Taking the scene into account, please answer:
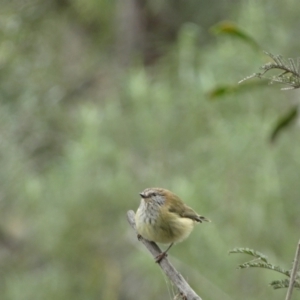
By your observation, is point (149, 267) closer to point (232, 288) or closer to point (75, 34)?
point (232, 288)

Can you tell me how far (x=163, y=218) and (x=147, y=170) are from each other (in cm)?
269

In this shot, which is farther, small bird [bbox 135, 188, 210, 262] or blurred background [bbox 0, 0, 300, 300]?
blurred background [bbox 0, 0, 300, 300]

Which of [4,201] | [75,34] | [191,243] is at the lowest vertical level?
[191,243]

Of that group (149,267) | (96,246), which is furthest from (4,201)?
(149,267)

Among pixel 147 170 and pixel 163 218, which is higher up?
pixel 147 170

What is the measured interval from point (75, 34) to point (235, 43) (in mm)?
5167

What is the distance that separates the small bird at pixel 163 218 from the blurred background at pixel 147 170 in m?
0.73

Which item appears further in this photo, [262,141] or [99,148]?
[99,148]

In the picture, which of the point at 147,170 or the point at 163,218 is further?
the point at 147,170

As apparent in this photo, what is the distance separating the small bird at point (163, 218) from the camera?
3.43m

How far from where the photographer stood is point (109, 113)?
677 centimetres

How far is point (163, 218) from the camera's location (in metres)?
3.71

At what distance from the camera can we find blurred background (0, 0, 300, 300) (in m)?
5.39

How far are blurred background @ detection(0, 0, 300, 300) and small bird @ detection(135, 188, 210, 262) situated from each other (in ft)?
2.39
